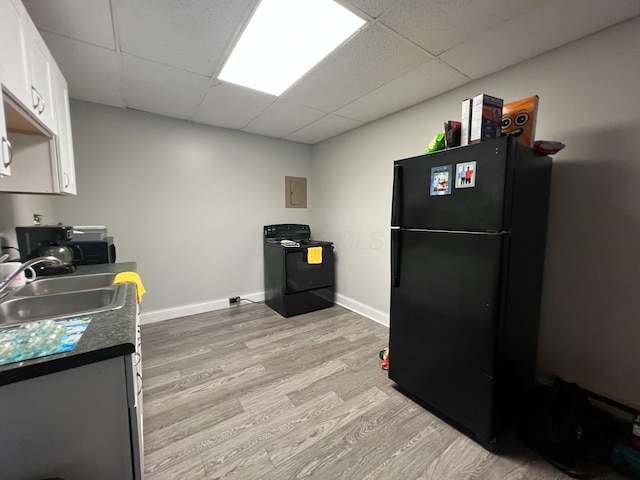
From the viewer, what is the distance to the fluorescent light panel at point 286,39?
1.38 meters

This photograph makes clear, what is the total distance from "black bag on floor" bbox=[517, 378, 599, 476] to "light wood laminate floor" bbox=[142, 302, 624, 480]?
0.08 meters

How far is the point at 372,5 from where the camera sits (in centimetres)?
132

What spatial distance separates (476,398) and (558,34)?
214cm

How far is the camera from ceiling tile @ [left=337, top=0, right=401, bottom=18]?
1297 mm

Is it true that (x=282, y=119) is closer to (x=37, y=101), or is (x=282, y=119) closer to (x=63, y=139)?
(x=63, y=139)

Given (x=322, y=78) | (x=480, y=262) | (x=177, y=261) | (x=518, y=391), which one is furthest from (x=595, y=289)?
(x=177, y=261)

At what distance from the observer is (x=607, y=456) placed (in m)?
1.34

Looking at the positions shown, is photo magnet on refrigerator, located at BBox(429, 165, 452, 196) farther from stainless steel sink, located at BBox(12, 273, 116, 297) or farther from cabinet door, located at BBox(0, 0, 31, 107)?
stainless steel sink, located at BBox(12, 273, 116, 297)

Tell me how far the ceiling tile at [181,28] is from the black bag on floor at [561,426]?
104 inches

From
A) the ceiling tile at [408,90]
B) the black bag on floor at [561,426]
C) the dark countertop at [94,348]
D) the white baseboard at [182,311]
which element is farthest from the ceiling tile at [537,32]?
the white baseboard at [182,311]

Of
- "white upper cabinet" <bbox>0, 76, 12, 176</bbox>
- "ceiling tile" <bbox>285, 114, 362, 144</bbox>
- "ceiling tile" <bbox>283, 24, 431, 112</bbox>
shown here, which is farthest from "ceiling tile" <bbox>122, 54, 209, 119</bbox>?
"ceiling tile" <bbox>285, 114, 362, 144</bbox>

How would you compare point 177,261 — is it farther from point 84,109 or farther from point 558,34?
point 558,34

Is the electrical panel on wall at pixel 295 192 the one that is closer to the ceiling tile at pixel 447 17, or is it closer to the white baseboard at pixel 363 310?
the white baseboard at pixel 363 310

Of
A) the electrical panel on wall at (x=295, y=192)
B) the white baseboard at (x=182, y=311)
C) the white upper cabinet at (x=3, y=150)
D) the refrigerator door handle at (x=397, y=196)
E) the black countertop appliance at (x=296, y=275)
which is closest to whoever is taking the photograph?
the white upper cabinet at (x=3, y=150)
